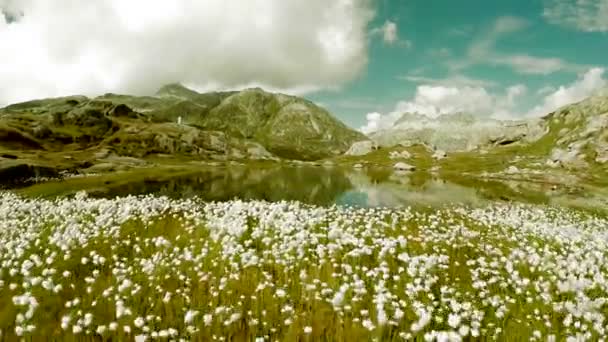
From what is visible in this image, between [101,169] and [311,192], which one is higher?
[101,169]

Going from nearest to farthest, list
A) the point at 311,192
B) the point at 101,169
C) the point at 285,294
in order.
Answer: the point at 285,294 < the point at 311,192 < the point at 101,169

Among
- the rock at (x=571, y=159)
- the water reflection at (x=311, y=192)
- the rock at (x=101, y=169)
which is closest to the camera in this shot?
the water reflection at (x=311, y=192)

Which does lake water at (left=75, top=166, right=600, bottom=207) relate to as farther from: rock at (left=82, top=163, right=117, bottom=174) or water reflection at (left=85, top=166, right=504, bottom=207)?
rock at (left=82, top=163, right=117, bottom=174)

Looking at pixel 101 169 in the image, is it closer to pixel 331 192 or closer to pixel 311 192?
pixel 311 192

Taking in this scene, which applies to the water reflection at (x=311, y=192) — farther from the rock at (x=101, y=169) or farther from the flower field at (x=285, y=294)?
the flower field at (x=285, y=294)

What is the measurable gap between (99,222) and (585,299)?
16.1 meters

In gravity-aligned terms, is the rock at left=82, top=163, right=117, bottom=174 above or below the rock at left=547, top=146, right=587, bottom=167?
below

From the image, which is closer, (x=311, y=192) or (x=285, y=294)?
(x=285, y=294)

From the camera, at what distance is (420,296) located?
440 inches

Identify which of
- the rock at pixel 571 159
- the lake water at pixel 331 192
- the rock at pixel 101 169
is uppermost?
the rock at pixel 571 159

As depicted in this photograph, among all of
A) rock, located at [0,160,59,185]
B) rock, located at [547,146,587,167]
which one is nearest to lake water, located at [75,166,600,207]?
rock, located at [0,160,59,185]

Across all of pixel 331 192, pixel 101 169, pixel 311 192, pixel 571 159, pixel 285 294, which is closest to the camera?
pixel 285 294

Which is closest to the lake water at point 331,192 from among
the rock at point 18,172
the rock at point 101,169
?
the rock at point 18,172

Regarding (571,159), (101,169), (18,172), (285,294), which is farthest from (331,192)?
(571,159)
